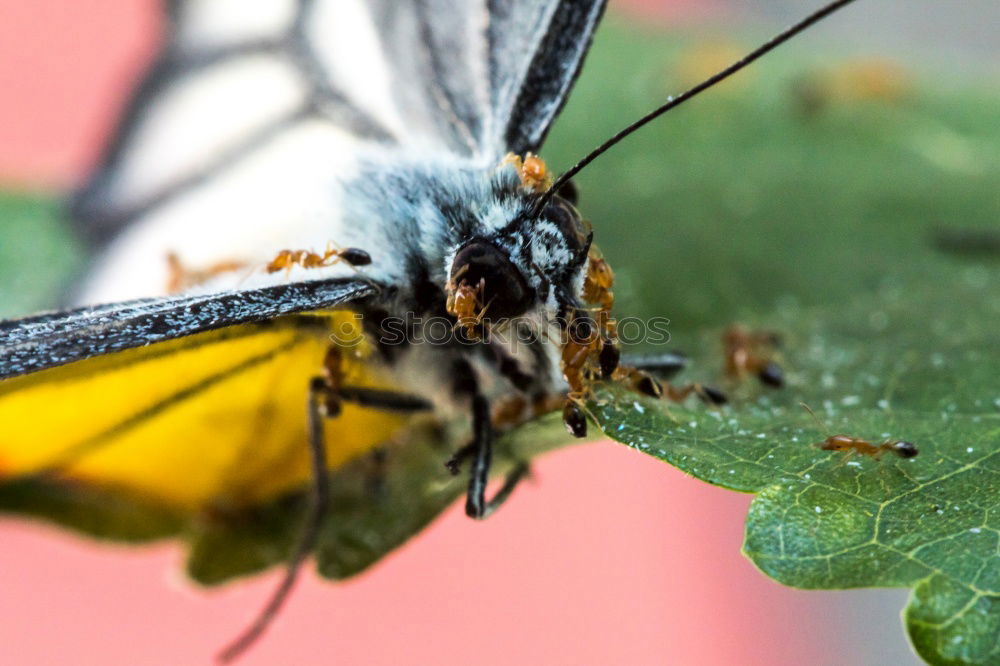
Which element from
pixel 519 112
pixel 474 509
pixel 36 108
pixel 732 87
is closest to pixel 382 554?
pixel 474 509

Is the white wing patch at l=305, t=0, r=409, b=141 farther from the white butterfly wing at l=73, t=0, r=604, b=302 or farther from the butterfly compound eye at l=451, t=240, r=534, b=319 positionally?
the butterfly compound eye at l=451, t=240, r=534, b=319

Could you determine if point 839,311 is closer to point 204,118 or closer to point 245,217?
point 245,217

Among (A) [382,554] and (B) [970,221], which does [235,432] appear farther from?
(B) [970,221]

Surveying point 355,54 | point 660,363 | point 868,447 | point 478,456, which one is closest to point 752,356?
point 660,363

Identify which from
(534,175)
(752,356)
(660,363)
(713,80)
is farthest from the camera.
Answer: (752,356)

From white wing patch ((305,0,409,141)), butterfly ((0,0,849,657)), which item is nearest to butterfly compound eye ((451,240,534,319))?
butterfly ((0,0,849,657))

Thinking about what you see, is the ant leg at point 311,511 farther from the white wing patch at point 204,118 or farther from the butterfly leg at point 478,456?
the white wing patch at point 204,118
